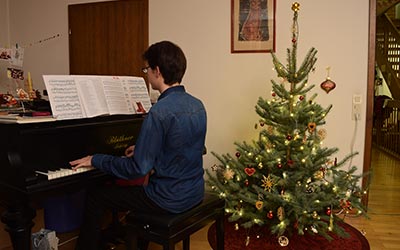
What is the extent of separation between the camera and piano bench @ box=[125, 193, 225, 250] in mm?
1728

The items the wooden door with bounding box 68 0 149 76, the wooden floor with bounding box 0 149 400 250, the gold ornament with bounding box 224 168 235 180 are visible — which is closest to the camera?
the wooden floor with bounding box 0 149 400 250

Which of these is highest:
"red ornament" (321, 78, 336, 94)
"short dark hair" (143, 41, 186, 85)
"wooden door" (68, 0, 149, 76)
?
"wooden door" (68, 0, 149, 76)

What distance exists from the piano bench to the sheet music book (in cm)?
63

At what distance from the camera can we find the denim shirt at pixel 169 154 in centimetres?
169

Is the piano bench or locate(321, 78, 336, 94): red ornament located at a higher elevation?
locate(321, 78, 336, 94): red ornament

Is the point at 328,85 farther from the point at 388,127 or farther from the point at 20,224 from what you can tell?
the point at 388,127

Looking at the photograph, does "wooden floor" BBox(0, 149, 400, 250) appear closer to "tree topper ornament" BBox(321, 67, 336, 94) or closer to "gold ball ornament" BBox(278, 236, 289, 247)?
"gold ball ornament" BBox(278, 236, 289, 247)

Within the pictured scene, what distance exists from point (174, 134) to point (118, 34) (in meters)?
2.49

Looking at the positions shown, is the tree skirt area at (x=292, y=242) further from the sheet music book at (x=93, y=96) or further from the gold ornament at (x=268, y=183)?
the sheet music book at (x=93, y=96)

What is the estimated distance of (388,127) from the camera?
257 inches

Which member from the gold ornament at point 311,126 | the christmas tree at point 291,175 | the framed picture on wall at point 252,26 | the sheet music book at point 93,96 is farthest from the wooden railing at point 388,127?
the sheet music book at point 93,96

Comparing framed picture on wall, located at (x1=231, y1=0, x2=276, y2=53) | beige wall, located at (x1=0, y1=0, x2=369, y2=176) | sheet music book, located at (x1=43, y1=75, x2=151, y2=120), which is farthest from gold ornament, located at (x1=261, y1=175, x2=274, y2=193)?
framed picture on wall, located at (x1=231, y1=0, x2=276, y2=53)

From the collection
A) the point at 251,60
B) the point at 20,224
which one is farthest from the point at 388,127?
the point at 20,224

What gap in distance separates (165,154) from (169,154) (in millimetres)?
20
